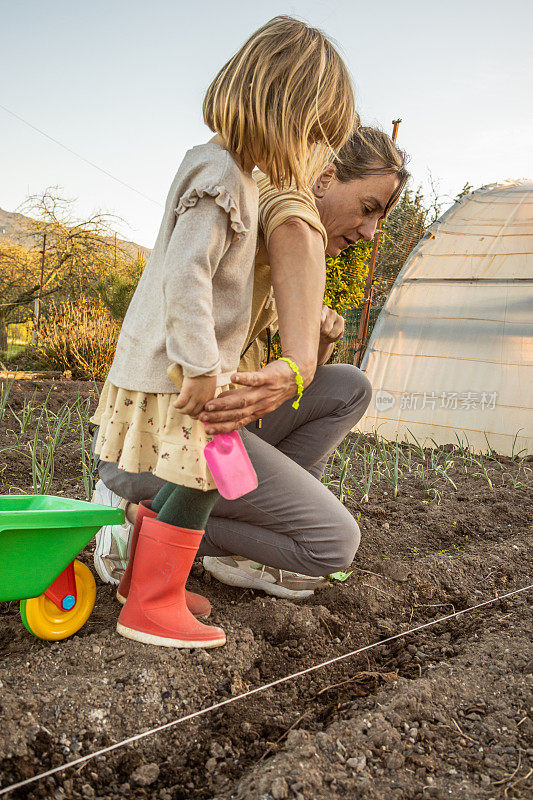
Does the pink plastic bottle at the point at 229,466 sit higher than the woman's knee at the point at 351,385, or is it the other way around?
the woman's knee at the point at 351,385

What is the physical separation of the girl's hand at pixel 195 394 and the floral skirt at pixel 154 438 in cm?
6

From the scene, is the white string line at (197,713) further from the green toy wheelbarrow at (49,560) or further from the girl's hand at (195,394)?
the girl's hand at (195,394)

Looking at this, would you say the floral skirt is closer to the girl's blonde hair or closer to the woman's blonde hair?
the girl's blonde hair

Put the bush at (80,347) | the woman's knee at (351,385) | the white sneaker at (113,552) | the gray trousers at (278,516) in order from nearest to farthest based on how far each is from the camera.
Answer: the gray trousers at (278,516) → the white sneaker at (113,552) → the woman's knee at (351,385) → the bush at (80,347)

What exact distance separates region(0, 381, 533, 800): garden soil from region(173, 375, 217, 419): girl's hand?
505 mm

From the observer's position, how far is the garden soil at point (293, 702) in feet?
3.07

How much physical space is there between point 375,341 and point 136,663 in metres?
3.78

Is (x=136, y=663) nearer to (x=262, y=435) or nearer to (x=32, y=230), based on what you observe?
(x=262, y=435)

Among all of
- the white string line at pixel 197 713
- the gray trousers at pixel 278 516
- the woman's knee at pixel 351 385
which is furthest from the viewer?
the woman's knee at pixel 351 385

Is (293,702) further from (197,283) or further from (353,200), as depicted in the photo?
(353,200)

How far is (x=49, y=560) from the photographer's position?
115 centimetres

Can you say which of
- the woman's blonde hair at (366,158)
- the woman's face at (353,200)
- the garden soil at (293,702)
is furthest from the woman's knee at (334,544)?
the woman's blonde hair at (366,158)

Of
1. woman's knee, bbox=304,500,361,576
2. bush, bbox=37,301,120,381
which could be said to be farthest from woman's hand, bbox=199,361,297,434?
bush, bbox=37,301,120,381

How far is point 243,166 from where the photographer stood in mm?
1190
